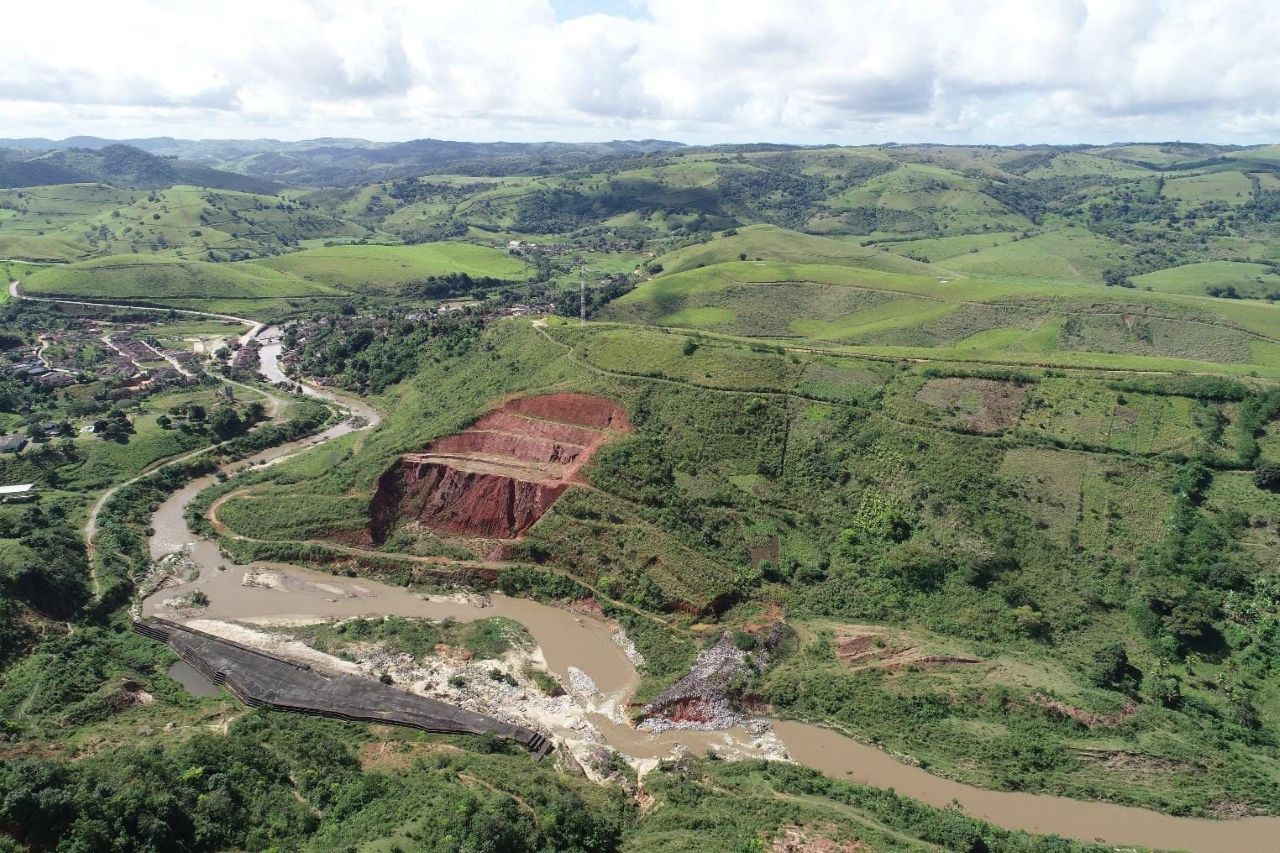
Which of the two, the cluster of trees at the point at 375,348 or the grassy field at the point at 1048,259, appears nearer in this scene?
the cluster of trees at the point at 375,348

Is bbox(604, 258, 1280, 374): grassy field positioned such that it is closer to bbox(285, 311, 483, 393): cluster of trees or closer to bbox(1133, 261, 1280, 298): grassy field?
bbox(285, 311, 483, 393): cluster of trees

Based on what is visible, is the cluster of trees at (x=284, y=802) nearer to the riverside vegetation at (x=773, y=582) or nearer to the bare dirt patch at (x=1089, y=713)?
the riverside vegetation at (x=773, y=582)

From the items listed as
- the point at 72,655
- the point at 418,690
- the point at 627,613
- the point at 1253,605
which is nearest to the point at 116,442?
the point at 72,655

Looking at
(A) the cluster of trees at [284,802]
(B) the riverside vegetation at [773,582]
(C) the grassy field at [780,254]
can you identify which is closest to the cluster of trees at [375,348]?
(B) the riverside vegetation at [773,582]

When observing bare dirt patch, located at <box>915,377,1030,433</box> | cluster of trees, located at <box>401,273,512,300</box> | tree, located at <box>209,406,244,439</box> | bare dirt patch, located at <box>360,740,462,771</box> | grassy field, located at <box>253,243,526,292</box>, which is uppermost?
grassy field, located at <box>253,243,526,292</box>

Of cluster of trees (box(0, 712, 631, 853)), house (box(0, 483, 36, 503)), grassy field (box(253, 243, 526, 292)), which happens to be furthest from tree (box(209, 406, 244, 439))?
grassy field (box(253, 243, 526, 292))

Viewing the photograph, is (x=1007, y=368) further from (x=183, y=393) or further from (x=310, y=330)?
(x=310, y=330)
